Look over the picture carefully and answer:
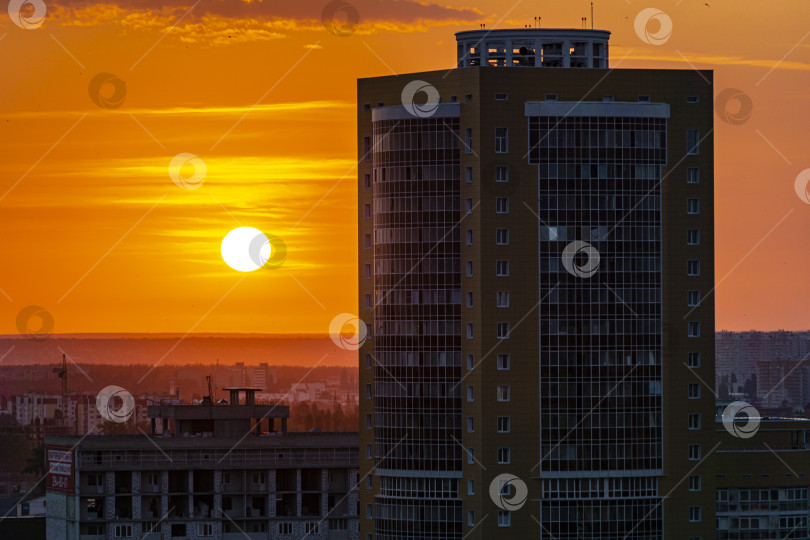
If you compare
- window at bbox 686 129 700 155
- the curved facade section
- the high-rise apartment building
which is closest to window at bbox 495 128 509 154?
the high-rise apartment building

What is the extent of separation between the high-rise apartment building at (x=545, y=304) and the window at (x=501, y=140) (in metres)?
0.10

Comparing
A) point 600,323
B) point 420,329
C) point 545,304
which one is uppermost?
point 545,304

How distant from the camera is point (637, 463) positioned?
520ft

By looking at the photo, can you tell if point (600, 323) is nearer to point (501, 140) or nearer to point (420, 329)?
point (420, 329)

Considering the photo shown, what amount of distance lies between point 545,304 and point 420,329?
9.39m

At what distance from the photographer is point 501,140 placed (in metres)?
158

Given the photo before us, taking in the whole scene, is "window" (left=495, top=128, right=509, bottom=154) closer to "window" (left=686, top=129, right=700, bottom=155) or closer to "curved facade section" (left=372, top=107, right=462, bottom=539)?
"curved facade section" (left=372, top=107, right=462, bottom=539)

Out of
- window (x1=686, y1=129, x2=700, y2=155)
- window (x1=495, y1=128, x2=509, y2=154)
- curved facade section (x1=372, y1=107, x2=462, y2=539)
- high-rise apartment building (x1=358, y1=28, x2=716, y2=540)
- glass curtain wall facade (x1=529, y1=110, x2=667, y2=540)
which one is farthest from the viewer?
window (x1=686, y1=129, x2=700, y2=155)

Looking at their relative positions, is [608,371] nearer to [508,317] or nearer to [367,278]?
[508,317]

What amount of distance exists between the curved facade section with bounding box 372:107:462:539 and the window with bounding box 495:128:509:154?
9.73ft

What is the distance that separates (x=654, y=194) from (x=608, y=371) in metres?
13.5

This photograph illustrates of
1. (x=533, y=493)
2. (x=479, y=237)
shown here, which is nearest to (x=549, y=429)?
(x=533, y=493)

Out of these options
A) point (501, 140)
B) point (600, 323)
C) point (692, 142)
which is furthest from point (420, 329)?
point (692, 142)

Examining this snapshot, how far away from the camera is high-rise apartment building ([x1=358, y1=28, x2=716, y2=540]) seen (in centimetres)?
15738
